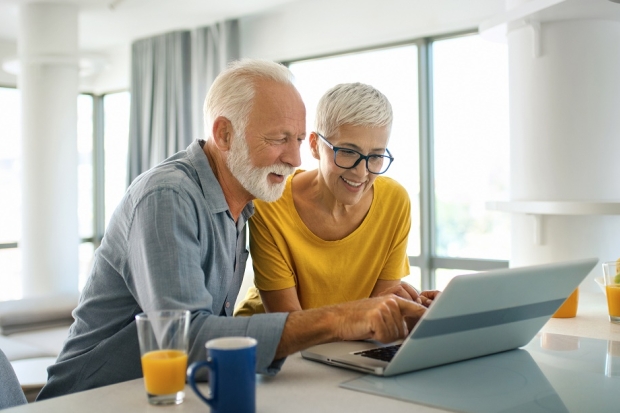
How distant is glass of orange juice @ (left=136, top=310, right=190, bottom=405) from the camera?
98 centimetres

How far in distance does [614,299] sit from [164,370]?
1264 millimetres

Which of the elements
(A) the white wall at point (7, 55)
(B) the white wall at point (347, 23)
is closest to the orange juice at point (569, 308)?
(B) the white wall at point (347, 23)

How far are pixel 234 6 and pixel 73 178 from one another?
1.94 meters

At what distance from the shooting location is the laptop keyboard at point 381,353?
4.09 feet

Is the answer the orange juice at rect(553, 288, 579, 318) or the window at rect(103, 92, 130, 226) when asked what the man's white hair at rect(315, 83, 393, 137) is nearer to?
the orange juice at rect(553, 288, 579, 318)

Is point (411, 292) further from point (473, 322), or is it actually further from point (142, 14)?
point (142, 14)

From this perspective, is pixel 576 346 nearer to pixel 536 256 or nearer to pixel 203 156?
pixel 203 156

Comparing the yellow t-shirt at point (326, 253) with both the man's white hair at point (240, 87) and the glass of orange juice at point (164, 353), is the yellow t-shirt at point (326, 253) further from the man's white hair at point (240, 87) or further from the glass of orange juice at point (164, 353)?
the glass of orange juice at point (164, 353)

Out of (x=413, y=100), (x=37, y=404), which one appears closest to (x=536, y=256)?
(x=37, y=404)

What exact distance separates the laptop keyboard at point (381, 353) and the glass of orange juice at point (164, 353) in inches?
15.4

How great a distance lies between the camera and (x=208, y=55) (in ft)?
18.8

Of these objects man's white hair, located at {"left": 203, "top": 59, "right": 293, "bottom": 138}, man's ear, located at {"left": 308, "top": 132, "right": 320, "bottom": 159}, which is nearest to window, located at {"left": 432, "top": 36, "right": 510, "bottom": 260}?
man's ear, located at {"left": 308, "top": 132, "right": 320, "bottom": 159}

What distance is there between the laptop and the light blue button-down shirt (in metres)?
0.19

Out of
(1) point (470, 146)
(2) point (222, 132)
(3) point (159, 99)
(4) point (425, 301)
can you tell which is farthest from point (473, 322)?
(3) point (159, 99)
